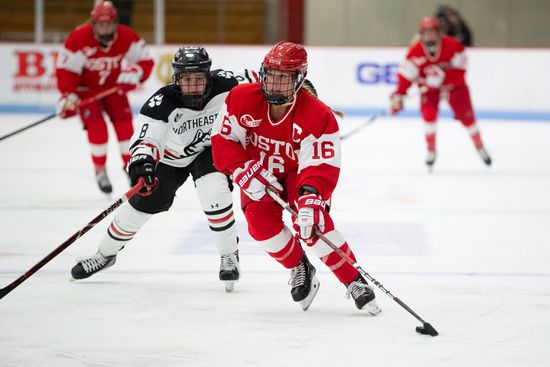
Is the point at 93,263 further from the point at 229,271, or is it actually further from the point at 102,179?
the point at 102,179

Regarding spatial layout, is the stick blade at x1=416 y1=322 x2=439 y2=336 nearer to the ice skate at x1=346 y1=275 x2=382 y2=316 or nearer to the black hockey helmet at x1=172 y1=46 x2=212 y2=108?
the ice skate at x1=346 y1=275 x2=382 y2=316

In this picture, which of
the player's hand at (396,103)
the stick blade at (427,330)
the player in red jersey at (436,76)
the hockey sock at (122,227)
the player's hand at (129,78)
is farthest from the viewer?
the player in red jersey at (436,76)

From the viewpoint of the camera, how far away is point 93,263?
3.93m

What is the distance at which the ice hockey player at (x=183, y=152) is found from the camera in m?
3.65

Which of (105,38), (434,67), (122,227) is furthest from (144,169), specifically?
(434,67)

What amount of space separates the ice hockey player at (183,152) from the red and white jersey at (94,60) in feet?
7.55

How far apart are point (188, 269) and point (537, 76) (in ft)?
23.4

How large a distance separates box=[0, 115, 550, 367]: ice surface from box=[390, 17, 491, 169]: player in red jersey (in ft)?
1.71

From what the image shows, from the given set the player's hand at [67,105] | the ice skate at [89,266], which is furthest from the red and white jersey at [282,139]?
the player's hand at [67,105]

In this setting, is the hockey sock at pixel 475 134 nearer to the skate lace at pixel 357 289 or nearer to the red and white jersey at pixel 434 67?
the red and white jersey at pixel 434 67

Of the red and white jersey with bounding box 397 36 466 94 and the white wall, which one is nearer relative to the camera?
the red and white jersey with bounding box 397 36 466 94

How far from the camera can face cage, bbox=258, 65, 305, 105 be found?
3213 millimetres

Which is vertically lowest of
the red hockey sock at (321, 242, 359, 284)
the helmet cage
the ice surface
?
the ice surface

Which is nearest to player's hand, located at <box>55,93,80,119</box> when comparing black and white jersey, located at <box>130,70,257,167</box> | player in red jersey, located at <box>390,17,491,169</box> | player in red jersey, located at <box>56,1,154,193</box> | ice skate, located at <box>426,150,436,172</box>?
player in red jersey, located at <box>56,1,154,193</box>
